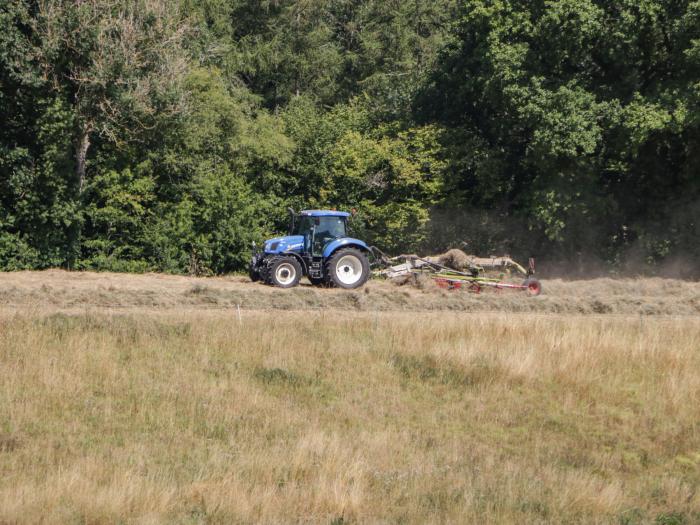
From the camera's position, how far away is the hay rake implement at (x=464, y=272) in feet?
85.0

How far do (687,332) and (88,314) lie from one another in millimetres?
11958

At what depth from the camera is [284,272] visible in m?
26.0

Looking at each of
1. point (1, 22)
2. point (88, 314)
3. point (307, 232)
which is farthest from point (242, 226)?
point (88, 314)

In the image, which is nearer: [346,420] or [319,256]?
[346,420]

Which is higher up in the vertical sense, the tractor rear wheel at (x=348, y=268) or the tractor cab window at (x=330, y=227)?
the tractor cab window at (x=330, y=227)

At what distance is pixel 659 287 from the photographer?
27578mm

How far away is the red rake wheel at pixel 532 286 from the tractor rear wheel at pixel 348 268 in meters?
4.24

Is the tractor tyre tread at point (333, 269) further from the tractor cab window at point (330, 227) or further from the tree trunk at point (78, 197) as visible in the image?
the tree trunk at point (78, 197)

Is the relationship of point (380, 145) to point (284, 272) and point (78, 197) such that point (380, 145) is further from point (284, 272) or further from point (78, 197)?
point (78, 197)

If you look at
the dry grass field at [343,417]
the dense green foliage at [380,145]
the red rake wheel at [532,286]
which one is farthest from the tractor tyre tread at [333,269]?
the dense green foliage at [380,145]

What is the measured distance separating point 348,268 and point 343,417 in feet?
37.3

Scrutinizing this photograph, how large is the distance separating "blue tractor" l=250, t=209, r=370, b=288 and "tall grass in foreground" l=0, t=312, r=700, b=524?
5.42 metres

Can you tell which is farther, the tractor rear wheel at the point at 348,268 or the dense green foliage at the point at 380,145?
the dense green foliage at the point at 380,145

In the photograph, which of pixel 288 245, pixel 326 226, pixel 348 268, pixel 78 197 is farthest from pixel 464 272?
pixel 78 197
